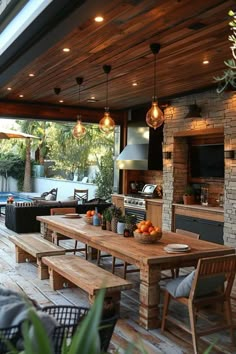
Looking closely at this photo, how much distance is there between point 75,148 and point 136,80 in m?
9.12

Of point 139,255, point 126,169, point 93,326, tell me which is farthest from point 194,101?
point 93,326

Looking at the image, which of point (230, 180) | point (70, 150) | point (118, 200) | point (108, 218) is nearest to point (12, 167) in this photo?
point (70, 150)

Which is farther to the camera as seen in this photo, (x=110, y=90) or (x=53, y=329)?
(x=110, y=90)

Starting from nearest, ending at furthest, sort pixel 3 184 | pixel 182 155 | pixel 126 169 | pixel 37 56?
1. pixel 37 56
2. pixel 182 155
3. pixel 126 169
4. pixel 3 184

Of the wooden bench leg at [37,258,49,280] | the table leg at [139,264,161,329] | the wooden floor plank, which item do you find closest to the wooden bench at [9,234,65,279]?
the wooden bench leg at [37,258,49,280]

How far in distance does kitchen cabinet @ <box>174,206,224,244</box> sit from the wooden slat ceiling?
2.28 meters

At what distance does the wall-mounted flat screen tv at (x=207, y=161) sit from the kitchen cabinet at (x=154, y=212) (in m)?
1.05

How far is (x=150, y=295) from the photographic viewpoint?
387 centimetres

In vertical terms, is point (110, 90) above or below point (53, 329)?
above

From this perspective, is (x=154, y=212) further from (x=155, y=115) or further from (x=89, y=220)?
(x=155, y=115)

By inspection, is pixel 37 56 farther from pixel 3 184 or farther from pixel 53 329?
pixel 3 184

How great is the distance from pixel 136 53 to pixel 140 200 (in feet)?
14.9

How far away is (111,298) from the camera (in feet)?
13.3

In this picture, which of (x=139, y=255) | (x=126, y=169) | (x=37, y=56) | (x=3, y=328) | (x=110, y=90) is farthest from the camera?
(x=126, y=169)
